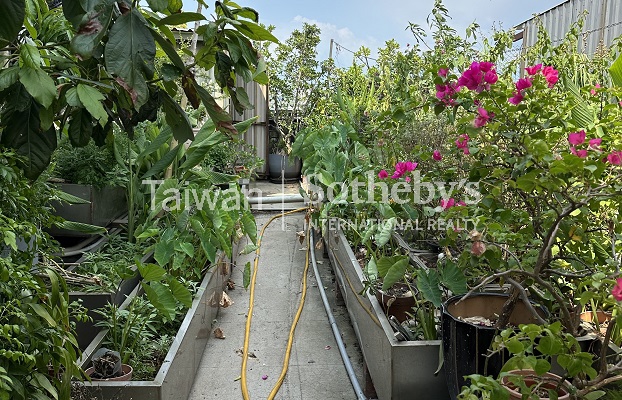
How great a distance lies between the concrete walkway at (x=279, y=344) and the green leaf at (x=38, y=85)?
79.7 inches

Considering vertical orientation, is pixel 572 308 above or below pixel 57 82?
below

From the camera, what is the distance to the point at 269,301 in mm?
4180

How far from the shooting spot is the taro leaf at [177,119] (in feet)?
4.41

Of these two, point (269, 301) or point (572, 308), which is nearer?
point (572, 308)

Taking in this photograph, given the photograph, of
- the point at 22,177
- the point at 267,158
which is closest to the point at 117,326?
the point at 22,177

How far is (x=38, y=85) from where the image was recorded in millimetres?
1144

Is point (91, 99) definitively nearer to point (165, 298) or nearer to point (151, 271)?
point (151, 271)

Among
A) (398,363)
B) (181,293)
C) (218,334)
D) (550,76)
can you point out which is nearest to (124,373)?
(181,293)

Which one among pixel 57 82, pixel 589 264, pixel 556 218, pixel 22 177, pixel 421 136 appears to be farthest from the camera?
pixel 421 136

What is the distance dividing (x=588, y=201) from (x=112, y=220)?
130 inches

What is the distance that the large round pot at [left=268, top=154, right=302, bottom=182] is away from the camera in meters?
8.65

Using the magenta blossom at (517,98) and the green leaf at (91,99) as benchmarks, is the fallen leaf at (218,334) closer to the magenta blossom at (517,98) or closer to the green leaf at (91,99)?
the magenta blossom at (517,98)

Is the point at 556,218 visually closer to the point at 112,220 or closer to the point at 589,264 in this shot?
the point at 589,264

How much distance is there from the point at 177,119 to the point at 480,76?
52.2 inches
